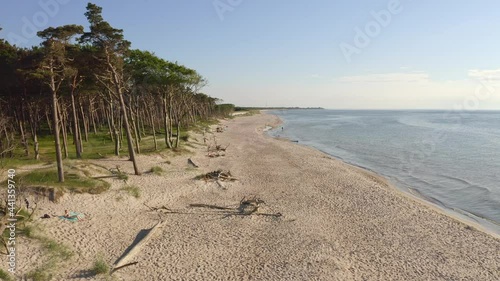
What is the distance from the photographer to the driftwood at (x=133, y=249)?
1256 centimetres

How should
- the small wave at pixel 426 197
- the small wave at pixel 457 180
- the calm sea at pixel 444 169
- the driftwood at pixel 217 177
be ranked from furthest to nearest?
the small wave at pixel 457 180 < the driftwood at pixel 217 177 < the small wave at pixel 426 197 < the calm sea at pixel 444 169

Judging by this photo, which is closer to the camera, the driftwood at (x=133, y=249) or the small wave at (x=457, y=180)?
the driftwood at (x=133, y=249)

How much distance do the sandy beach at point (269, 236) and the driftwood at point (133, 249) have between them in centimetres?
23

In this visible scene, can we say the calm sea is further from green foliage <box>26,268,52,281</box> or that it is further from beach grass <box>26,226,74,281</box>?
green foliage <box>26,268,52,281</box>

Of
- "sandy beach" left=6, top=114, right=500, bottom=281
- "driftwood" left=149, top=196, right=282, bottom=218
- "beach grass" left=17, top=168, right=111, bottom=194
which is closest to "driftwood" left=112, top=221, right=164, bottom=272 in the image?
"sandy beach" left=6, top=114, right=500, bottom=281

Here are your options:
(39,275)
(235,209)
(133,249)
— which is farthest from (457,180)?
(39,275)

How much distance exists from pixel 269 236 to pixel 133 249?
6.25 metres

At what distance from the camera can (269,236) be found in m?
15.8

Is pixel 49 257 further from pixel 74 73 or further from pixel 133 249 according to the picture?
pixel 74 73

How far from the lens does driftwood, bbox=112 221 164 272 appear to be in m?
12.6

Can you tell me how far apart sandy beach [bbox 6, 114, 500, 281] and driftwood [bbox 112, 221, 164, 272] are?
23 cm

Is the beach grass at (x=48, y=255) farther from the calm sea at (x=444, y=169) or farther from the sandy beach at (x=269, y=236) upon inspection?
the calm sea at (x=444, y=169)

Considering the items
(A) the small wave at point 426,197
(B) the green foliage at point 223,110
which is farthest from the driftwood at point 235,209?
(B) the green foliage at point 223,110

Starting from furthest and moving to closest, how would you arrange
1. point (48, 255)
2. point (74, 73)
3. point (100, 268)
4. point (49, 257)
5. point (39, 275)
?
point (74, 73) < point (48, 255) < point (49, 257) < point (100, 268) < point (39, 275)
